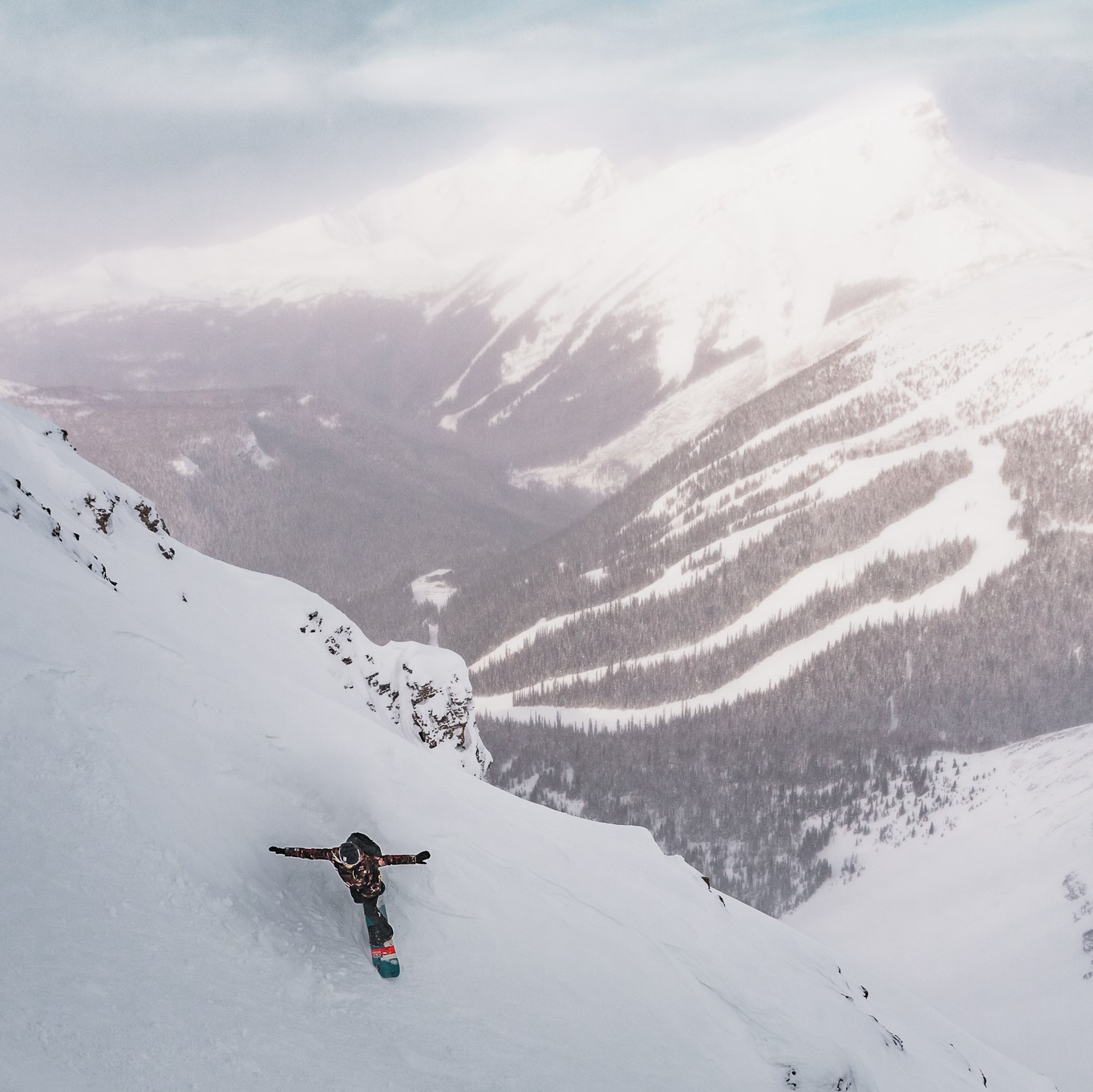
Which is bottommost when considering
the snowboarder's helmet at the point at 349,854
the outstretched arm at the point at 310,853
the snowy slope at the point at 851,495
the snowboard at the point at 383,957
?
the snowy slope at the point at 851,495

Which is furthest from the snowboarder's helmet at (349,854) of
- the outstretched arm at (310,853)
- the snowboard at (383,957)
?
the snowboard at (383,957)

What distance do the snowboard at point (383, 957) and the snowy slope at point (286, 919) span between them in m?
0.22

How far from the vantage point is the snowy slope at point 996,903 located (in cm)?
5428

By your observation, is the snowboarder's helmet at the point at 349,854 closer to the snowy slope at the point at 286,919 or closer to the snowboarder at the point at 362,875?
the snowboarder at the point at 362,875

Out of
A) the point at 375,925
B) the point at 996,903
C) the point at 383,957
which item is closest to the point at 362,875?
the point at 375,925

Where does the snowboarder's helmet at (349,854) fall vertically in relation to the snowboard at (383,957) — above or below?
above

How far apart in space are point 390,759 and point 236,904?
7.87 meters

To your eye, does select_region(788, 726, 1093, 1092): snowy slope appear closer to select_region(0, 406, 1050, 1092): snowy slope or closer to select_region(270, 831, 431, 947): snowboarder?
select_region(0, 406, 1050, 1092): snowy slope

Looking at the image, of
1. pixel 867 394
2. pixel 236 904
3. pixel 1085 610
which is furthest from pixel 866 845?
pixel 867 394

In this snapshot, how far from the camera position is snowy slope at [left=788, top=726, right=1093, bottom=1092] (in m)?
54.3

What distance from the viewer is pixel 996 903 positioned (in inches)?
2726

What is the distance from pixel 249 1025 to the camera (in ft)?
34.4

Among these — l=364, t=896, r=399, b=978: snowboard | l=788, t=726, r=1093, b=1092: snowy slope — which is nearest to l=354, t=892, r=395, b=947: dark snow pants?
l=364, t=896, r=399, b=978: snowboard

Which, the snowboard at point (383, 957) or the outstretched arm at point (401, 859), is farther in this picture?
the outstretched arm at point (401, 859)
